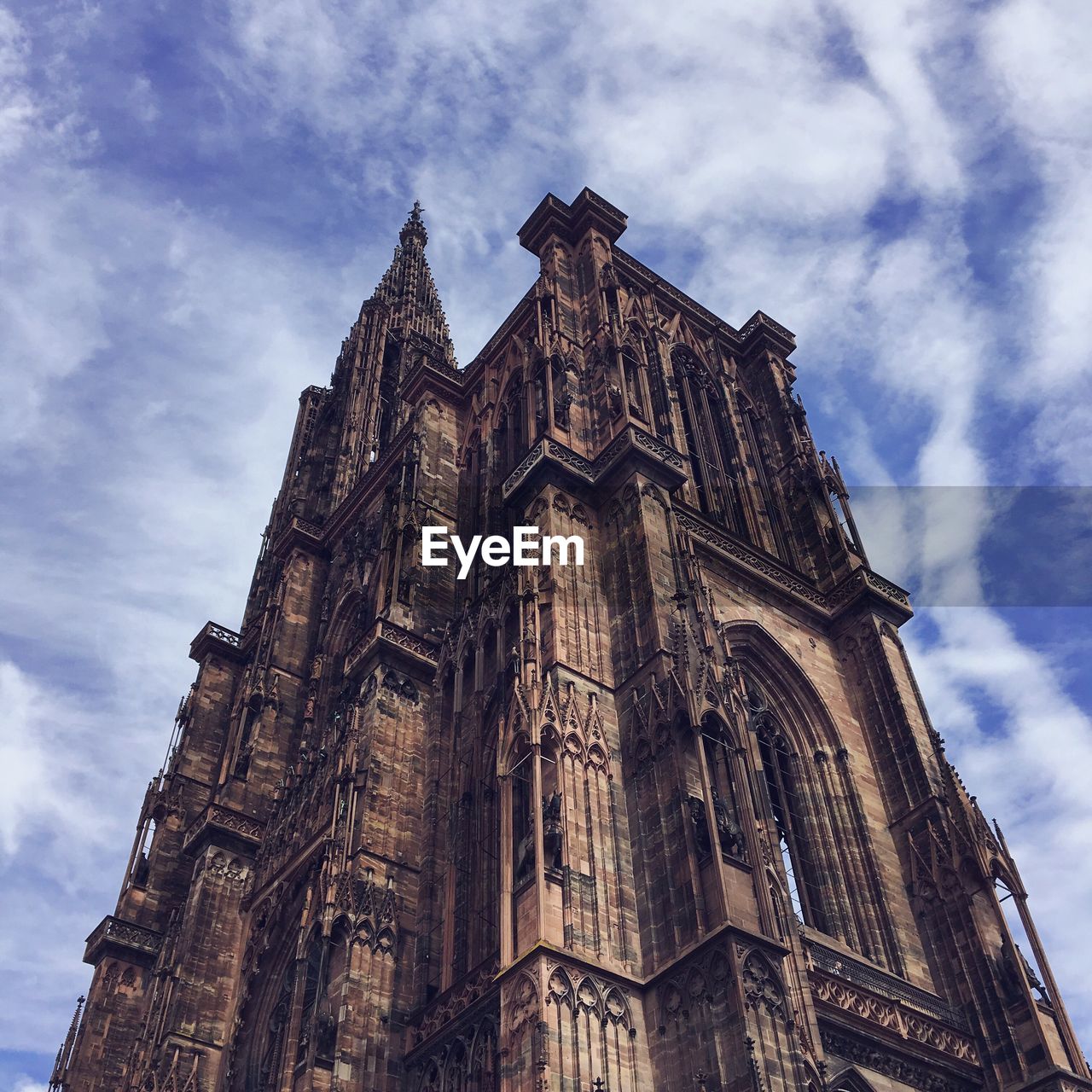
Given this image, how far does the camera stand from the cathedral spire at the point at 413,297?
171 ft

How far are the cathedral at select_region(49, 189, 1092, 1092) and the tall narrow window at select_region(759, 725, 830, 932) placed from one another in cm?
6

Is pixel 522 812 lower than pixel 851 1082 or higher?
higher

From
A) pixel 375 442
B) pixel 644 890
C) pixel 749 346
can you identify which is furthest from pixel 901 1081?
pixel 375 442

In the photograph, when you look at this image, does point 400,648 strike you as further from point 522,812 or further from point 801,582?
point 801,582

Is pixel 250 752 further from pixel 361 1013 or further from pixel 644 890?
pixel 644 890

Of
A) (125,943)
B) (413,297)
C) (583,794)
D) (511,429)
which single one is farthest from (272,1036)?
(413,297)

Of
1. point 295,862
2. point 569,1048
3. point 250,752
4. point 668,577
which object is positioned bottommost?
point 569,1048

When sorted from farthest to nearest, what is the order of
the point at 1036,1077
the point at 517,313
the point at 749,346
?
the point at 749,346, the point at 517,313, the point at 1036,1077

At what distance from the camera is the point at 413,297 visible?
5456 cm

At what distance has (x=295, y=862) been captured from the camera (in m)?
25.2

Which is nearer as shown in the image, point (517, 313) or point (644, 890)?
point (644, 890)

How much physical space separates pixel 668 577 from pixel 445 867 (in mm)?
6791

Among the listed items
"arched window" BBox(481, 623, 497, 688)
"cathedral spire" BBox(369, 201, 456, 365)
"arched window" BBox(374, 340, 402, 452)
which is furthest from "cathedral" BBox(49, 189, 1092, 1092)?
"cathedral spire" BBox(369, 201, 456, 365)

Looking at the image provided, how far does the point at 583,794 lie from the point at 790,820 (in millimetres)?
6736
